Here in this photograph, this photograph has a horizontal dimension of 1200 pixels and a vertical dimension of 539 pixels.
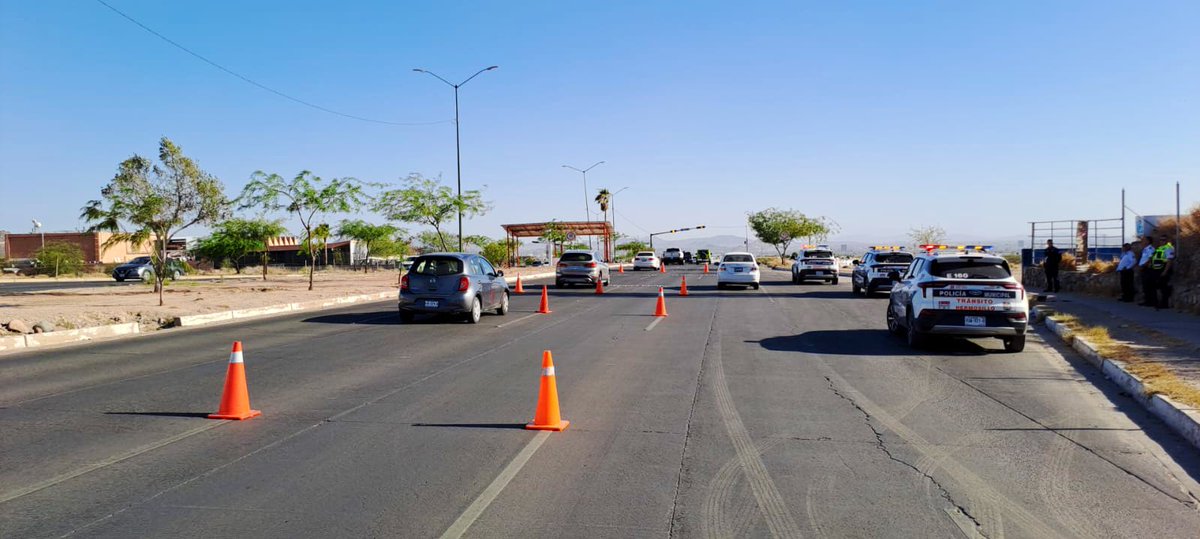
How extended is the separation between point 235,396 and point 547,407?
3.05 meters

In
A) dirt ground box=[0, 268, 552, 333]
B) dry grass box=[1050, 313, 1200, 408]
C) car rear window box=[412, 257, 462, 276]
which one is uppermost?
car rear window box=[412, 257, 462, 276]

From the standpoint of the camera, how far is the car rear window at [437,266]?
18000 millimetres

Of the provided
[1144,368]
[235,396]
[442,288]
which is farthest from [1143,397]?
[442,288]

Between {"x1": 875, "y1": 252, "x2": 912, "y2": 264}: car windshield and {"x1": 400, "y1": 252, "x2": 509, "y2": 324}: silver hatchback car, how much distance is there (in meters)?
14.4

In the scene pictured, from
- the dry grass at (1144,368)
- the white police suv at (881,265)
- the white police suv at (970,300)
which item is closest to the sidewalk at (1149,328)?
the dry grass at (1144,368)

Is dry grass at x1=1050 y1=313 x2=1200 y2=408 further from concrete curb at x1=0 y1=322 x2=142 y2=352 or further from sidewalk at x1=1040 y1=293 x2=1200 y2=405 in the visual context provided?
concrete curb at x1=0 y1=322 x2=142 y2=352

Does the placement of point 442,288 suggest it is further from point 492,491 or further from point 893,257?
point 893,257

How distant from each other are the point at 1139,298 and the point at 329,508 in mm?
21725

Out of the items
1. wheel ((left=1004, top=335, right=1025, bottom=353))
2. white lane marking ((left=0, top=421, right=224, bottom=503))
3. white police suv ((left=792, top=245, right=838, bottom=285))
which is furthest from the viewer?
white police suv ((left=792, top=245, right=838, bottom=285))

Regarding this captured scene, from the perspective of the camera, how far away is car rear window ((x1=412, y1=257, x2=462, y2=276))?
59.1ft

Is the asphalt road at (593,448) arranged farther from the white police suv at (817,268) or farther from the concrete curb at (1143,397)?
the white police suv at (817,268)

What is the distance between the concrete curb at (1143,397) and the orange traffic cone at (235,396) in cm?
848

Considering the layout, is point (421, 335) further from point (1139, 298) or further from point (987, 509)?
point (1139, 298)

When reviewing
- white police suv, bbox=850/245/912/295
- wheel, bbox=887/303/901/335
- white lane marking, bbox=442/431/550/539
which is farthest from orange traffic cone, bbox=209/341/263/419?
white police suv, bbox=850/245/912/295
